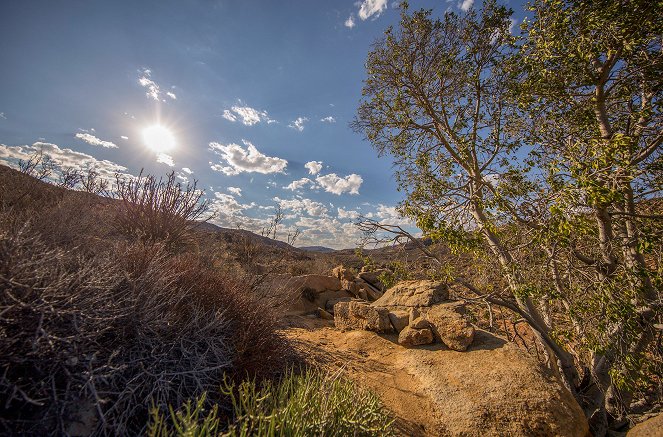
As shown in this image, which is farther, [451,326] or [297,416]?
[451,326]

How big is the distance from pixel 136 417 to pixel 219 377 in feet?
2.62

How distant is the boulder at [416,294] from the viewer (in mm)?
6445

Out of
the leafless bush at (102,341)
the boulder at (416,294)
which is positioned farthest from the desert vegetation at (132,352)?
the boulder at (416,294)

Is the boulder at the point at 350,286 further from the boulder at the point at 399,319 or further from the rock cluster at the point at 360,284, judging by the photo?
the boulder at the point at 399,319

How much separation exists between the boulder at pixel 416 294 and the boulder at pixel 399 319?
0.33m

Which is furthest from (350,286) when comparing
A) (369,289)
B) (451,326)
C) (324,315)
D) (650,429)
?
(650,429)

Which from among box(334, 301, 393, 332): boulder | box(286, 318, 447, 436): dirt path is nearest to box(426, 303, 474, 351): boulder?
box(286, 318, 447, 436): dirt path

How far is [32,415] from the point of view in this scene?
6.07 ft

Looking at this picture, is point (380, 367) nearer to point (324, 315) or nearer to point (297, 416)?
point (297, 416)

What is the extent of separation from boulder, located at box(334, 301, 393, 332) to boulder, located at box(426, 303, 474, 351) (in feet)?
3.26

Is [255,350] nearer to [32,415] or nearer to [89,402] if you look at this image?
[89,402]

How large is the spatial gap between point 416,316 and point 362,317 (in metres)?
1.25

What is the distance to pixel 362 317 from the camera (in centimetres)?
660

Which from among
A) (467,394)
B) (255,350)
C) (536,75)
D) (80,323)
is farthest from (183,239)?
(536,75)
